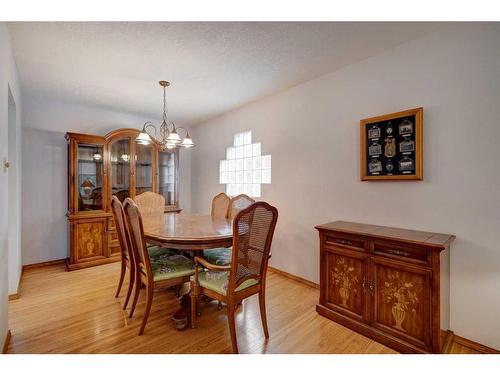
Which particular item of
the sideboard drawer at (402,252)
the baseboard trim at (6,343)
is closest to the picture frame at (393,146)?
the sideboard drawer at (402,252)

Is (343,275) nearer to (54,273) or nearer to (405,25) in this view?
(405,25)

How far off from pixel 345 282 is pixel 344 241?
1.14 feet

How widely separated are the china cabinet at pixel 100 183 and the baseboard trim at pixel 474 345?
394 cm

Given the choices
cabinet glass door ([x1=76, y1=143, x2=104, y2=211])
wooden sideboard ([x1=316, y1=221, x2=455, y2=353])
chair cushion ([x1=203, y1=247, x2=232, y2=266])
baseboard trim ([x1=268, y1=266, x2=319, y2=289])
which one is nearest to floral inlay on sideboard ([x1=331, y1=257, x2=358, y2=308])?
wooden sideboard ([x1=316, y1=221, x2=455, y2=353])

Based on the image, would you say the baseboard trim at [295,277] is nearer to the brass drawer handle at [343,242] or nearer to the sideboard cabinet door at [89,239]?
the brass drawer handle at [343,242]

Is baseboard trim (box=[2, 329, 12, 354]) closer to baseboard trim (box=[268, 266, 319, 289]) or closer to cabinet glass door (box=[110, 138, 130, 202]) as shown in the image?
cabinet glass door (box=[110, 138, 130, 202])

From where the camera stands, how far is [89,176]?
135 inches

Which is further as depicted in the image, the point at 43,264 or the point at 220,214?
the point at 43,264

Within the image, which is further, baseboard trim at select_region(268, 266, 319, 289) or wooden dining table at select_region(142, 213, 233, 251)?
baseboard trim at select_region(268, 266, 319, 289)

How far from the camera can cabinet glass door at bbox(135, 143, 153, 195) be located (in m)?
3.83

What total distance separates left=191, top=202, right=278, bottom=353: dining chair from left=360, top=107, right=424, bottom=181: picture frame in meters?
1.15

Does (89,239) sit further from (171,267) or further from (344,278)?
(344,278)

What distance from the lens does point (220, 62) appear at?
2314mm

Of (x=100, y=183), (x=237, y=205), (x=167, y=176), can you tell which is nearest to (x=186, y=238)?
(x=237, y=205)
